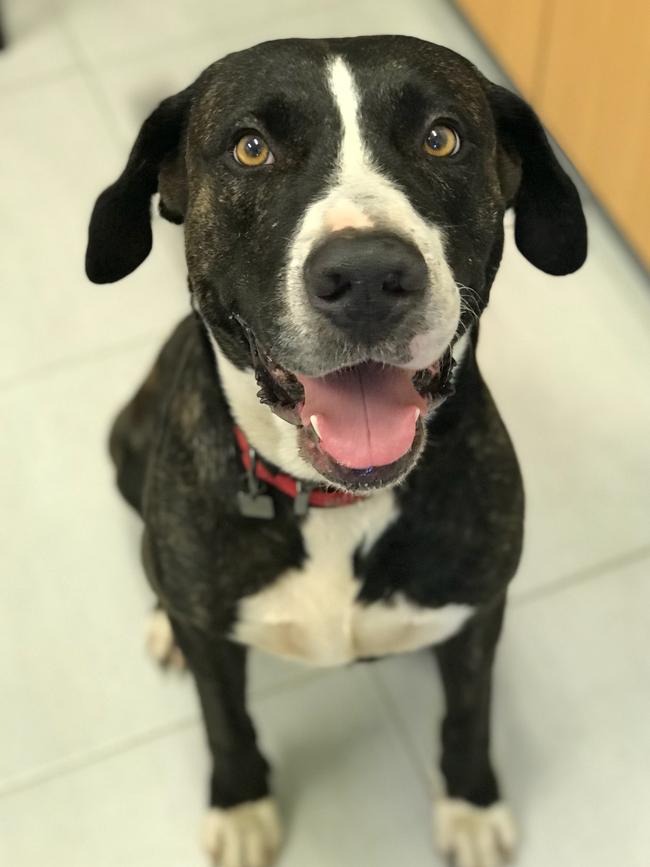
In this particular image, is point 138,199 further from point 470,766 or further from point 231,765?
point 470,766

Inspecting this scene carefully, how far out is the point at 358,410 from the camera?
4.08 feet

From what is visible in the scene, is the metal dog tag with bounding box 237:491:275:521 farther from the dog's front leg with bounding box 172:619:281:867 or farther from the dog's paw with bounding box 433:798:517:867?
the dog's paw with bounding box 433:798:517:867

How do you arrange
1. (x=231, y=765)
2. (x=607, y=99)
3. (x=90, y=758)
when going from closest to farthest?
1. (x=231, y=765)
2. (x=90, y=758)
3. (x=607, y=99)

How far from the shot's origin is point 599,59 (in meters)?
2.31

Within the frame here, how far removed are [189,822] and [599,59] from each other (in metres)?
1.72

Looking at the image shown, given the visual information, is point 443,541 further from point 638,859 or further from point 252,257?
point 638,859

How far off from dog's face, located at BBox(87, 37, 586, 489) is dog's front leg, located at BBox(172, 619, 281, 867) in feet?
1.58

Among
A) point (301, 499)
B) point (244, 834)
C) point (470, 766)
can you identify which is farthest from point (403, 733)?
point (301, 499)

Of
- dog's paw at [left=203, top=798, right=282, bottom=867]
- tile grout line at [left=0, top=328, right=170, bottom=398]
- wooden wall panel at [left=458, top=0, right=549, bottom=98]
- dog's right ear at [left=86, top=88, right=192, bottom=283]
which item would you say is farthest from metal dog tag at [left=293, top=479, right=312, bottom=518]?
wooden wall panel at [left=458, top=0, right=549, bottom=98]

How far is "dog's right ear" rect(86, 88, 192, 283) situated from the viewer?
134 cm

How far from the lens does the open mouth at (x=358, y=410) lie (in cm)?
122

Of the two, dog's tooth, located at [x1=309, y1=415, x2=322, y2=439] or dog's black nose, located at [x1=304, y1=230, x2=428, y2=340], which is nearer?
dog's black nose, located at [x1=304, y1=230, x2=428, y2=340]

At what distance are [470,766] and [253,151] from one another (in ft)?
3.29

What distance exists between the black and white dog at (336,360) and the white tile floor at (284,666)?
5.9 inches
